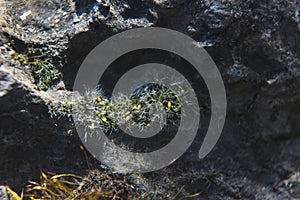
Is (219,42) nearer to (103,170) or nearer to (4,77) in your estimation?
(103,170)

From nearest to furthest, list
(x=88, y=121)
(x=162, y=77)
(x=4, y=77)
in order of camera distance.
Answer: (x=4, y=77)
(x=88, y=121)
(x=162, y=77)

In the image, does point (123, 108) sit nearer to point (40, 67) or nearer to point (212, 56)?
point (40, 67)

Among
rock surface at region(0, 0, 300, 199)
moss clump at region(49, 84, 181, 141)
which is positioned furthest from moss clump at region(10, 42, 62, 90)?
moss clump at region(49, 84, 181, 141)

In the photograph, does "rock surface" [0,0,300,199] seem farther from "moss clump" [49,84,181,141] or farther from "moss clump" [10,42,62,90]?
"moss clump" [49,84,181,141]

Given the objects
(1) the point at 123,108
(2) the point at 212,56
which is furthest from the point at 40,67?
(2) the point at 212,56

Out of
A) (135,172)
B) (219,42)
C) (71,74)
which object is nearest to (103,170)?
(135,172)

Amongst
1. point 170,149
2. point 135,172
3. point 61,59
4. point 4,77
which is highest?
point 61,59

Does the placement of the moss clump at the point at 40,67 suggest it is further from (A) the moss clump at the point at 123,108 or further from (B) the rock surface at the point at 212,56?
(A) the moss clump at the point at 123,108

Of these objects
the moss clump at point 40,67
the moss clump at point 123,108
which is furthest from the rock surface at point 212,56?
the moss clump at point 123,108

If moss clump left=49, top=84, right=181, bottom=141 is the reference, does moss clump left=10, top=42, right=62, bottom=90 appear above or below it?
above
